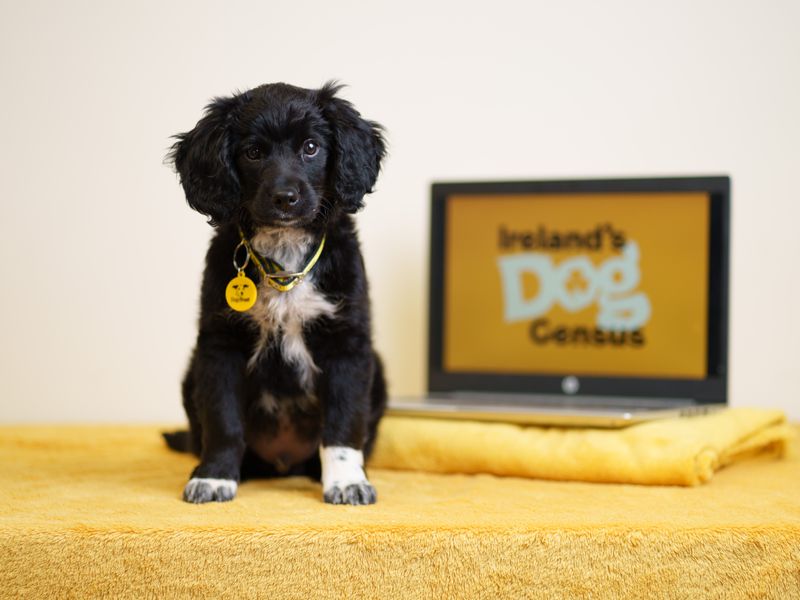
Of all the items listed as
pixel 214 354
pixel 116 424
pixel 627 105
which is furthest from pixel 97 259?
pixel 627 105

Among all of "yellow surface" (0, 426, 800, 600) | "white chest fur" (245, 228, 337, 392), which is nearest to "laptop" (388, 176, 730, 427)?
"white chest fur" (245, 228, 337, 392)

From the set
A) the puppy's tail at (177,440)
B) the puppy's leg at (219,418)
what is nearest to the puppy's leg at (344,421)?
the puppy's leg at (219,418)

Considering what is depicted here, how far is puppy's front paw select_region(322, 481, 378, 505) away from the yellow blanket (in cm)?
41

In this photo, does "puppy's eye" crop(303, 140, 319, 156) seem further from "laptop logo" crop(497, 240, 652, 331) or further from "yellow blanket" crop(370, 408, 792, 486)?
"laptop logo" crop(497, 240, 652, 331)

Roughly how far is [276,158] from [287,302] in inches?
11.0

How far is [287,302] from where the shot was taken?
1724mm

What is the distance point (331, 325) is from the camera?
5.72ft

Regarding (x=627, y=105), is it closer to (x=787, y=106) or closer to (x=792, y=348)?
(x=787, y=106)

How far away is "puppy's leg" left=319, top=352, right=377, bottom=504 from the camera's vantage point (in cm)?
168

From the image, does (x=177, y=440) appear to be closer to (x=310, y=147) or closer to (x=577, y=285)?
(x=310, y=147)

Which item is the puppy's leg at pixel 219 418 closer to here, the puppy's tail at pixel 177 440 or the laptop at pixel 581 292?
the puppy's tail at pixel 177 440

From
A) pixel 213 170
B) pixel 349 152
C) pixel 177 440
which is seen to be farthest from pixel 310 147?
pixel 177 440

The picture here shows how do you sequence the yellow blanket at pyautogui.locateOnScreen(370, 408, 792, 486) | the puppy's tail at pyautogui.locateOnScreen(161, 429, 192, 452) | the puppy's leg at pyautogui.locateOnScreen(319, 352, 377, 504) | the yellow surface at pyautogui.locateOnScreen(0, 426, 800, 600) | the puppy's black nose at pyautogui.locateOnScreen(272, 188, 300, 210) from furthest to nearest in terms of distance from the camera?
the puppy's tail at pyautogui.locateOnScreen(161, 429, 192, 452) → the yellow blanket at pyautogui.locateOnScreen(370, 408, 792, 486) → the puppy's leg at pyautogui.locateOnScreen(319, 352, 377, 504) → the puppy's black nose at pyautogui.locateOnScreen(272, 188, 300, 210) → the yellow surface at pyautogui.locateOnScreen(0, 426, 800, 600)

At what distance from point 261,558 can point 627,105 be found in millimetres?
2047
